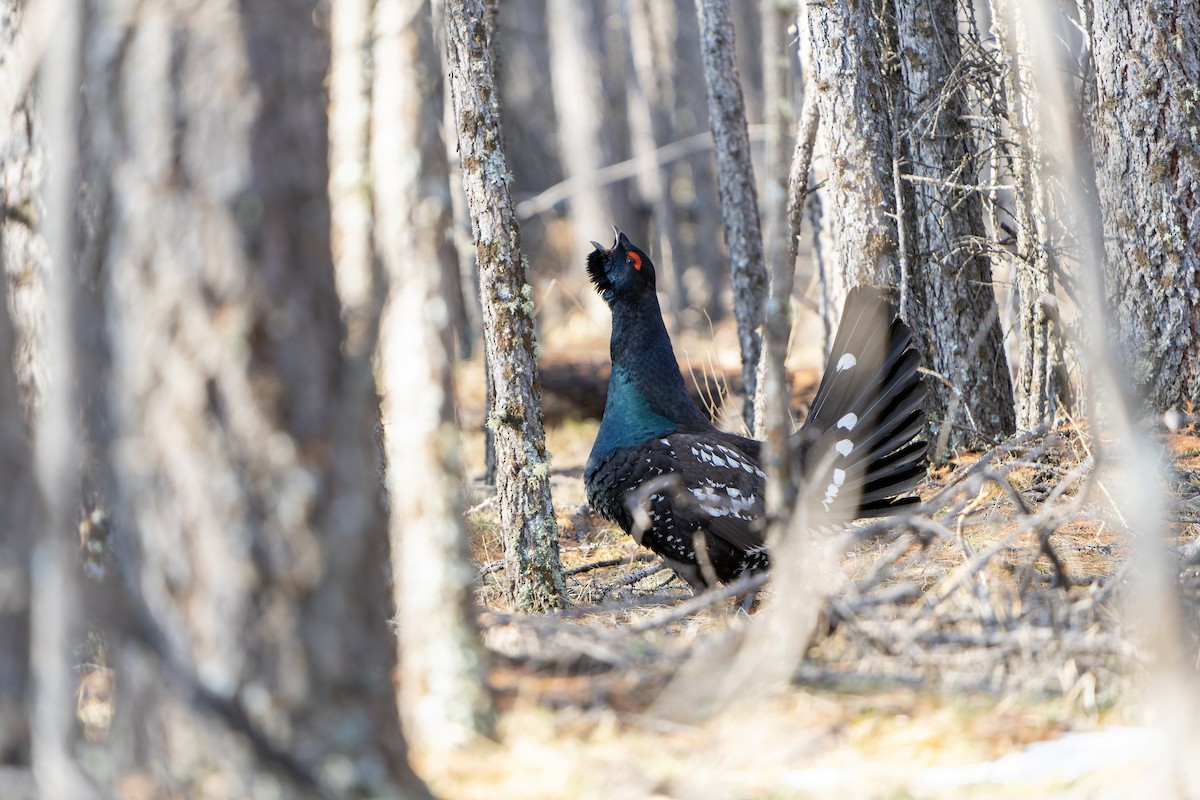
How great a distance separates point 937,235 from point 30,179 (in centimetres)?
506

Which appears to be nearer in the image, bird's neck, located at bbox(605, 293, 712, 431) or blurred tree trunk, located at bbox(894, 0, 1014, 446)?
bird's neck, located at bbox(605, 293, 712, 431)

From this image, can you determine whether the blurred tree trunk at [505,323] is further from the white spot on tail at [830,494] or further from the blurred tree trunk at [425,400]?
the blurred tree trunk at [425,400]

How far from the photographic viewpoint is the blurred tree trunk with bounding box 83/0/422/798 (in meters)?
2.00

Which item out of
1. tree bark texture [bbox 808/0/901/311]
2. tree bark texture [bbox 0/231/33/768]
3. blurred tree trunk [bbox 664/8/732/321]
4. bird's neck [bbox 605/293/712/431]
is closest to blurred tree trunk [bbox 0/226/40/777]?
tree bark texture [bbox 0/231/33/768]

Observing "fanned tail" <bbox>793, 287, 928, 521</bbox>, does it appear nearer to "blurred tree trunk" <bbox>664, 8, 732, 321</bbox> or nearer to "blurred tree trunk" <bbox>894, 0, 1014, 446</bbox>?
"blurred tree trunk" <bbox>894, 0, 1014, 446</bbox>

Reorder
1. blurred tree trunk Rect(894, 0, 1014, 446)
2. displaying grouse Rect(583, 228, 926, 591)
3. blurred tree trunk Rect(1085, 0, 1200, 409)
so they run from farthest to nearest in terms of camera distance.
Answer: blurred tree trunk Rect(894, 0, 1014, 446) → blurred tree trunk Rect(1085, 0, 1200, 409) → displaying grouse Rect(583, 228, 926, 591)

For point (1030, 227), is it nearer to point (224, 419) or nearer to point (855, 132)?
point (855, 132)

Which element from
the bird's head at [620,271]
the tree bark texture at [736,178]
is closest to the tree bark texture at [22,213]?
the bird's head at [620,271]

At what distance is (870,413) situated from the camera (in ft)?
18.3

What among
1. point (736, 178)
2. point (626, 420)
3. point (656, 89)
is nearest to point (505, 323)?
point (626, 420)

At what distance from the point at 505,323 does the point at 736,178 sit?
11.8 feet

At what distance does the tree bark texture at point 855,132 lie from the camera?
19.1 ft

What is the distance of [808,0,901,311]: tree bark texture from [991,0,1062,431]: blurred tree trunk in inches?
27.6

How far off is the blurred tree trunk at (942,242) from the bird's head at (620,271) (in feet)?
5.81
